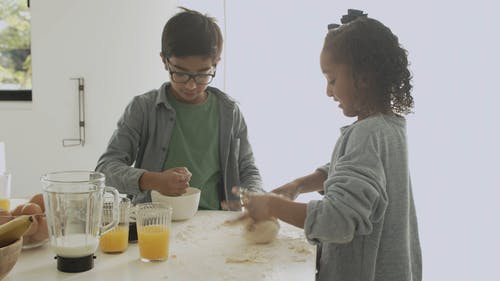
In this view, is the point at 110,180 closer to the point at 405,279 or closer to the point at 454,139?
the point at 405,279

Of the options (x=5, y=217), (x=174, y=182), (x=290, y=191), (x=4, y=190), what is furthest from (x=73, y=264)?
(x=290, y=191)

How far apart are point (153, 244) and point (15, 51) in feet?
8.17

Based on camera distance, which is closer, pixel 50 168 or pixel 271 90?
pixel 271 90

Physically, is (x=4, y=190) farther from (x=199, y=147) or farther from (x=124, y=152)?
(x=199, y=147)

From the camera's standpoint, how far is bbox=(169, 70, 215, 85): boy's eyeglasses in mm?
1499

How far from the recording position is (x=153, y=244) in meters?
0.99

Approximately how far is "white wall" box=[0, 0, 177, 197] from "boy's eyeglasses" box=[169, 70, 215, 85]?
1.32 metres

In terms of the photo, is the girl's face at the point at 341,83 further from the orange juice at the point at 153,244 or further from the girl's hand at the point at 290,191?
the orange juice at the point at 153,244

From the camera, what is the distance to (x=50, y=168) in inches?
114

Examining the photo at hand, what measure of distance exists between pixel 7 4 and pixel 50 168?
1.04 m

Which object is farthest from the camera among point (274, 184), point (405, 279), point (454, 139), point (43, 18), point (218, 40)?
point (43, 18)

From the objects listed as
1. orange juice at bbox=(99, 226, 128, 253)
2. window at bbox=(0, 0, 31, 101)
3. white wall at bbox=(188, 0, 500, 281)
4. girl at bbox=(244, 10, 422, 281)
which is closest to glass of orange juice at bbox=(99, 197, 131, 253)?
orange juice at bbox=(99, 226, 128, 253)

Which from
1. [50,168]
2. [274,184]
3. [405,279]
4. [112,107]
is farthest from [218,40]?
[50,168]

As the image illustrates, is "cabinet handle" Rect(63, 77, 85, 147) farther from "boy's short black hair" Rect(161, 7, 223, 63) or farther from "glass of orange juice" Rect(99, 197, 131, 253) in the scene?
"glass of orange juice" Rect(99, 197, 131, 253)
